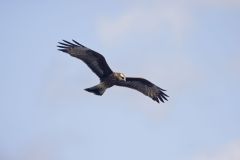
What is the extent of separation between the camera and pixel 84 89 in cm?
2562

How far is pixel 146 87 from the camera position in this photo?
27.6 m

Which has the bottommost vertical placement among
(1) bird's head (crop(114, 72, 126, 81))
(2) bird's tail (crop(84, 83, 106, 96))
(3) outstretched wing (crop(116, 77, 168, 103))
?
(2) bird's tail (crop(84, 83, 106, 96))

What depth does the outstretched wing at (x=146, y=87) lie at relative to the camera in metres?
26.9

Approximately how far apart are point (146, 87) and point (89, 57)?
2.75 meters

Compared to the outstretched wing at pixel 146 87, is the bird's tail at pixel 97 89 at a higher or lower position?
lower

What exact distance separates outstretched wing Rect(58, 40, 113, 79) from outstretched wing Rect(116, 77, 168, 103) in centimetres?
88

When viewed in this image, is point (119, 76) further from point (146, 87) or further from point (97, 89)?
point (146, 87)

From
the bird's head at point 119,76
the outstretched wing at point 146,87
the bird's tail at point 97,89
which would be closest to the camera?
the bird's tail at point 97,89

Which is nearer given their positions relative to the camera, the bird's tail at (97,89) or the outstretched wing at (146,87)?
the bird's tail at (97,89)

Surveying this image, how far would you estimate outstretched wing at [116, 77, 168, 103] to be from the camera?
1057 inches

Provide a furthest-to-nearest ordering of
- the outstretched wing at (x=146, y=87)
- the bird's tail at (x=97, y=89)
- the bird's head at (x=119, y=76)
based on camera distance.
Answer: the outstretched wing at (x=146, y=87)
the bird's head at (x=119, y=76)
the bird's tail at (x=97, y=89)

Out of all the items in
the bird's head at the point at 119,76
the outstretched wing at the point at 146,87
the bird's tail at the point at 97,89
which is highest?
the outstretched wing at the point at 146,87

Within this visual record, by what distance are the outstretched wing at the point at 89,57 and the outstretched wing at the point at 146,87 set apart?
0.88 metres

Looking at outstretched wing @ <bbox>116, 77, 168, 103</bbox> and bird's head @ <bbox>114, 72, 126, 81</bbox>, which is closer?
bird's head @ <bbox>114, 72, 126, 81</bbox>
